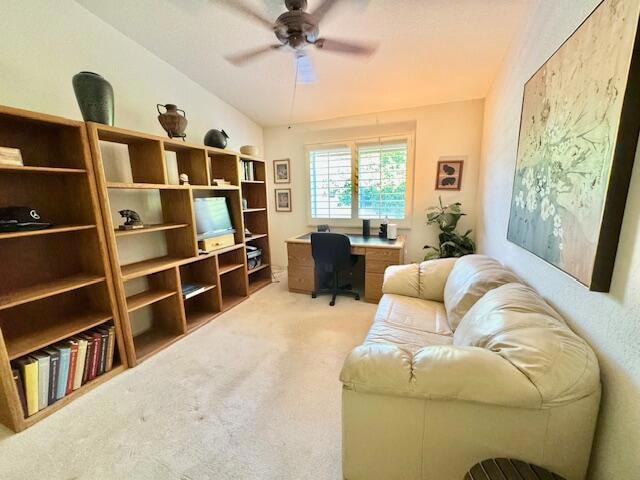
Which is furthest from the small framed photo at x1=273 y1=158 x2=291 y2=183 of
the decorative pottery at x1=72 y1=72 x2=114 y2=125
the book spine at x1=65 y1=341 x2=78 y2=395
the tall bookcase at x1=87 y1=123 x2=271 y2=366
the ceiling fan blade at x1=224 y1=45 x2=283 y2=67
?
the book spine at x1=65 y1=341 x2=78 y2=395

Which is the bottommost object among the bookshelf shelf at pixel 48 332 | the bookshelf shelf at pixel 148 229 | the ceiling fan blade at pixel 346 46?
the bookshelf shelf at pixel 48 332

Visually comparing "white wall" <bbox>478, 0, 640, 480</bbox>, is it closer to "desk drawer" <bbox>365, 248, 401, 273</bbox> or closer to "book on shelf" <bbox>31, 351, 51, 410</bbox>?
"desk drawer" <bbox>365, 248, 401, 273</bbox>

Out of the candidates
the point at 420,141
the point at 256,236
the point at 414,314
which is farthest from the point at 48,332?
the point at 420,141

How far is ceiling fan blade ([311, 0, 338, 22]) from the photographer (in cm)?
132

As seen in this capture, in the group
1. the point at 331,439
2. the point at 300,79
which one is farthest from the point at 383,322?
the point at 300,79

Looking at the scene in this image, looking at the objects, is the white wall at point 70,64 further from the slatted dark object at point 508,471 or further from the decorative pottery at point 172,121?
the slatted dark object at point 508,471

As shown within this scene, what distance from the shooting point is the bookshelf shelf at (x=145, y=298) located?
1951 millimetres

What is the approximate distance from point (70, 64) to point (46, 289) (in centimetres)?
159

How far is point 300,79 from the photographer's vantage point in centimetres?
221

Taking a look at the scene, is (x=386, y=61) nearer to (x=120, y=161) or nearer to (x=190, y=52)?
(x=190, y=52)

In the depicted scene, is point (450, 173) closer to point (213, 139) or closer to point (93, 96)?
point (213, 139)

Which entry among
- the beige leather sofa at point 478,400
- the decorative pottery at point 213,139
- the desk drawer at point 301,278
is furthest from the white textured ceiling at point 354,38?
the desk drawer at point 301,278

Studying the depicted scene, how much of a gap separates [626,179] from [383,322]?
1280mm

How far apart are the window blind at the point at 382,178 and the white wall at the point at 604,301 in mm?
1428
